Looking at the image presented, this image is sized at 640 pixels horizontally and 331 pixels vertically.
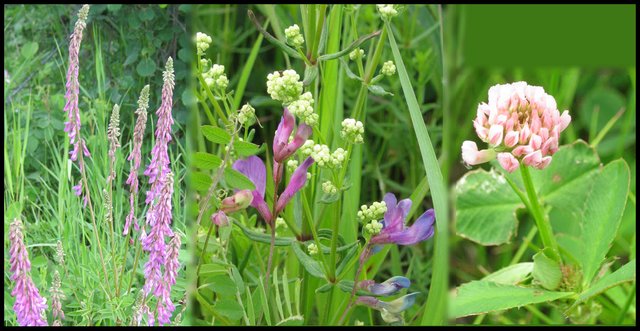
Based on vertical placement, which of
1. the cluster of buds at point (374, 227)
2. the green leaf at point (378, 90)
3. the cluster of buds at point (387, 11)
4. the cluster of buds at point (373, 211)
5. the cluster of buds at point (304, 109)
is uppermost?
the cluster of buds at point (387, 11)

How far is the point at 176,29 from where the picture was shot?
0.97 meters

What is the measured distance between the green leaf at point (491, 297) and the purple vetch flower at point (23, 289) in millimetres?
505

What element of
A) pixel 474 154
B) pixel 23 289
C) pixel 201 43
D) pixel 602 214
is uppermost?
pixel 201 43

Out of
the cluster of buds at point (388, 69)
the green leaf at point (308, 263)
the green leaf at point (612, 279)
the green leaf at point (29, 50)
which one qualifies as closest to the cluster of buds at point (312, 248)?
the green leaf at point (308, 263)

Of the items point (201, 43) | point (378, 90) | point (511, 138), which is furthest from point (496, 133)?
point (201, 43)

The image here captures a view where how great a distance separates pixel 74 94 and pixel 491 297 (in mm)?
583

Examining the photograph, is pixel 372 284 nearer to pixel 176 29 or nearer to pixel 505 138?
pixel 505 138

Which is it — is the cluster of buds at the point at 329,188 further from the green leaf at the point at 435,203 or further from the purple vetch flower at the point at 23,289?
the purple vetch flower at the point at 23,289

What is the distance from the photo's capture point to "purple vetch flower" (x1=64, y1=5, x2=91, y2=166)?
980 mm

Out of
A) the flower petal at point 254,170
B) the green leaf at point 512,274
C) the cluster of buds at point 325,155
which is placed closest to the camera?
the cluster of buds at point 325,155

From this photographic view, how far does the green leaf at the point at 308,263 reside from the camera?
33.1 inches

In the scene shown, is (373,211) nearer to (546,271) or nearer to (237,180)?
(237,180)

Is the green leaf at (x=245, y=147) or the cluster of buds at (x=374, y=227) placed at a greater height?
the green leaf at (x=245, y=147)

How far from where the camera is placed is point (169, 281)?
94 cm
